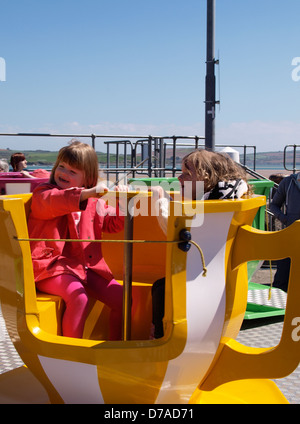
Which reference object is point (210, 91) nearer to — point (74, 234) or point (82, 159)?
point (82, 159)

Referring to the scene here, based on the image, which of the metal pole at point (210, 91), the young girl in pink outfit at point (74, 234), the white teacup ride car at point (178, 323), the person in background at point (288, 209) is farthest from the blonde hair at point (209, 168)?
the metal pole at point (210, 91)

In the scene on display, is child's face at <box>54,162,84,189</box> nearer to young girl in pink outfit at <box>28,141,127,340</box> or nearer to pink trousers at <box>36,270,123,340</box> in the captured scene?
young girl in pink outfit at <box>28,141,127,340</box>

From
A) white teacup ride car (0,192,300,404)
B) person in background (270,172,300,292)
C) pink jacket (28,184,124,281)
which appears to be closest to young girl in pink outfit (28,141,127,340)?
pink jacket (28,184,124,281)

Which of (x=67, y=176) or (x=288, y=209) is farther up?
(x=67, y=176)

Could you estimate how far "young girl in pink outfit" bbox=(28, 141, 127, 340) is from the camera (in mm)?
2016

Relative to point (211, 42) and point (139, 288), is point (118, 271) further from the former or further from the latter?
point (211, 42)

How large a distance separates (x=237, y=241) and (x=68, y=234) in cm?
80

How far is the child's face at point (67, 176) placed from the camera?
2191 mm

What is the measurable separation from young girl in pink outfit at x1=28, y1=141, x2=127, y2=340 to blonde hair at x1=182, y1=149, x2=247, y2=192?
36cm

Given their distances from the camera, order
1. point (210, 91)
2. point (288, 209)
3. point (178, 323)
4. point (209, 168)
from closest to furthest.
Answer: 1. point (178, 323)
2. point (209, 168)
3. point (288, 209)
4. point (210, 91)

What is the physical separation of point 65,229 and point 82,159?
328mm

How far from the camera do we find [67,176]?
7.19 ft

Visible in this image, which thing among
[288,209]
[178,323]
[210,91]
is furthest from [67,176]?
[210,91]

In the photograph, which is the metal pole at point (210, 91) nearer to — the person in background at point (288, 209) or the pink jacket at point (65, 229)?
the person in background at point (288, 209)
